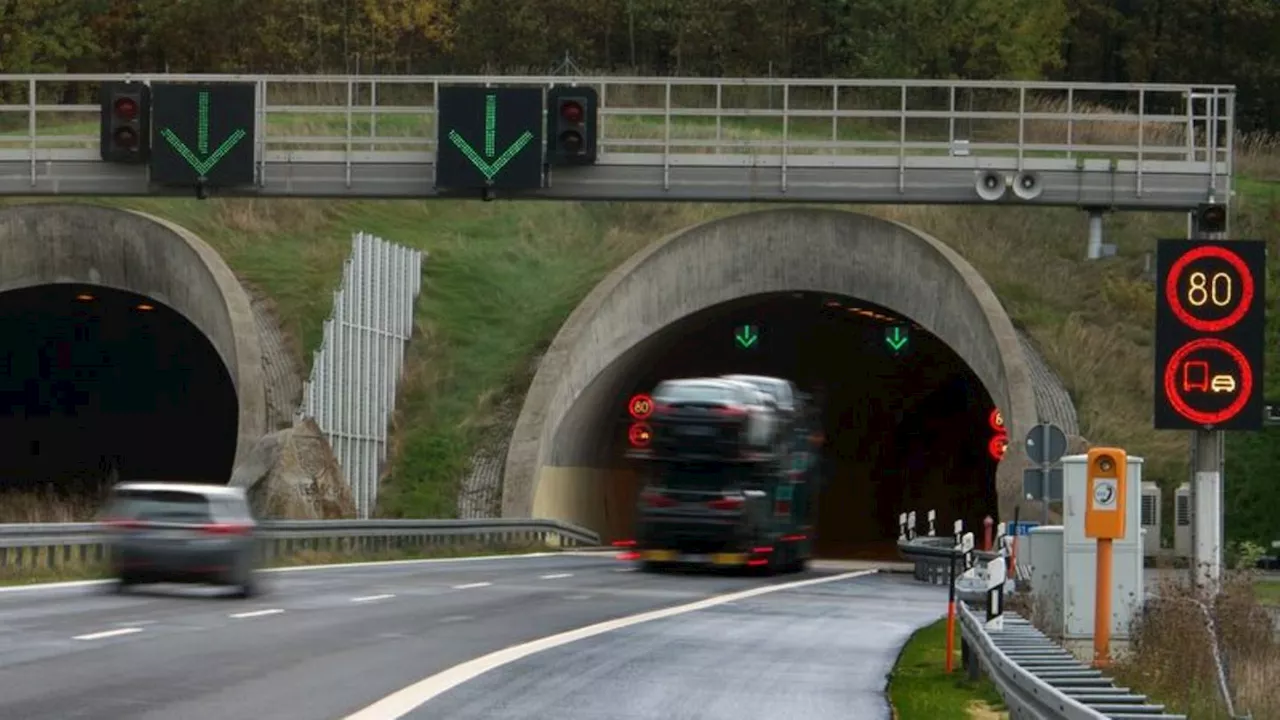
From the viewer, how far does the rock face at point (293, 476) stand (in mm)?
45719

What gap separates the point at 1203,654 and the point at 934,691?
2.28 metres

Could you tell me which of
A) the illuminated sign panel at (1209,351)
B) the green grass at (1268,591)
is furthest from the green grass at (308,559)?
the illuminated sign panel at (1209,351)

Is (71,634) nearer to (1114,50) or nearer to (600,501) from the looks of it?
(600,501)

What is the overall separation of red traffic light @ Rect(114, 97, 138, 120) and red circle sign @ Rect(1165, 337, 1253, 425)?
63.6ft

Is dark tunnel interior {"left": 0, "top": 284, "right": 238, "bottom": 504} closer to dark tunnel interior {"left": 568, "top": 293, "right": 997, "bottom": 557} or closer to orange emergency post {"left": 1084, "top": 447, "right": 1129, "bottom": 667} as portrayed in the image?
dark tunnel interior {"left": 568, "top": 293, "right": 997, "bottom": 557}

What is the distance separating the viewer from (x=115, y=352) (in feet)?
198

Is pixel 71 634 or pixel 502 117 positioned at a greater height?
pixel 502 117

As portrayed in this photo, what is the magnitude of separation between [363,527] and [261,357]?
10.6m

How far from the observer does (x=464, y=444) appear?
54.1 m

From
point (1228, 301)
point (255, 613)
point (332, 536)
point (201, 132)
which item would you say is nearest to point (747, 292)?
point (332, 536)

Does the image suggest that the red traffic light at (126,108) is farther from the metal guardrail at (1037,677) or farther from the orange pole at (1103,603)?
the orange pole at (1103,603)

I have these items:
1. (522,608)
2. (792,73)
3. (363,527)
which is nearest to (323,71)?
(792,73)

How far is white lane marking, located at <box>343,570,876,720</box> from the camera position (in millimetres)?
15297

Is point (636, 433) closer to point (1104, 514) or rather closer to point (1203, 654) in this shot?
point (1104, 514)
